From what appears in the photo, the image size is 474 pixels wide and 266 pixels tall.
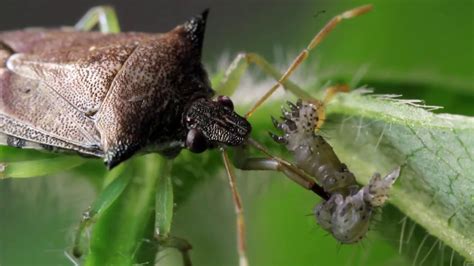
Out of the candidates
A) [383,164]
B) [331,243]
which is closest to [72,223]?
[331,243]

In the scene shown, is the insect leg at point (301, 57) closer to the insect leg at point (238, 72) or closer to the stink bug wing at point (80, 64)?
the insect leg at point (238, 72)

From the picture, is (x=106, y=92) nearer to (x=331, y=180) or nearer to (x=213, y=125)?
(x=213, y=125)

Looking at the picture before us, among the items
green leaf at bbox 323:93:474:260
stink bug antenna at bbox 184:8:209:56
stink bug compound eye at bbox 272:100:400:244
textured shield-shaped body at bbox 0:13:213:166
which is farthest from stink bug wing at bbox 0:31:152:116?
green leaf at bbox 323:93:474:260

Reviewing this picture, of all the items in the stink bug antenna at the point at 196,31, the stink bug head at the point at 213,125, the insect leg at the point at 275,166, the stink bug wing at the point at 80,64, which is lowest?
the insect leg at the point at 275,166

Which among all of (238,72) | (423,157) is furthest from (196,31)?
(423,157)

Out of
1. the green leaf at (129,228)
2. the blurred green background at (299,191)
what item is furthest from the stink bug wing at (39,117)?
the green leaf at (129,228)

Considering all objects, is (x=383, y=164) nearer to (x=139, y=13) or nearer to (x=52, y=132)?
(x=52, y=132)
